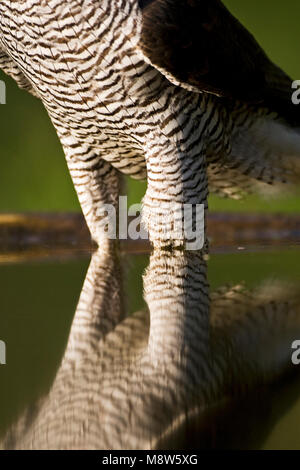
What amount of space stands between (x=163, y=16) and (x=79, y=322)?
41.5 inches

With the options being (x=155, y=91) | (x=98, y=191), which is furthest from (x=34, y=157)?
(x=155, y=91)

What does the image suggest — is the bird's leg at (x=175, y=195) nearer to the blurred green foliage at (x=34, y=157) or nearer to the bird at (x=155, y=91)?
the bird at (x=155, y=91)

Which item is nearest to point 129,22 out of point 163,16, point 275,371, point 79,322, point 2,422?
point 163,16

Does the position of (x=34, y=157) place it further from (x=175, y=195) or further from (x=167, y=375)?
(x=167, y=375)

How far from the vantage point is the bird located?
173 centimetres

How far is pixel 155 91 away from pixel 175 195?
0.30m

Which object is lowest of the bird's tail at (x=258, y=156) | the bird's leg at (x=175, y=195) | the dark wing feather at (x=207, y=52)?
the bird's leg at (x=175, y=195)

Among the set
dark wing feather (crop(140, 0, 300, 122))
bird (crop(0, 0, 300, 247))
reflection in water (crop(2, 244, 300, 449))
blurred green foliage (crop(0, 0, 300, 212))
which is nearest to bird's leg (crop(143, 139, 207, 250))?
bird (crop(0, 0, 300, 247))

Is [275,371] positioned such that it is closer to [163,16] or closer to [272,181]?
[163,16]

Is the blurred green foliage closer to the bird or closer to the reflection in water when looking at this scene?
the bird

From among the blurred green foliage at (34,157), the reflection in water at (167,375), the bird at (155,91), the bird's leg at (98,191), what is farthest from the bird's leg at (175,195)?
the blurred green foliage at (34,157)

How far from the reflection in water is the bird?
0.85m

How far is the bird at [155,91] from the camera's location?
173 centimetres

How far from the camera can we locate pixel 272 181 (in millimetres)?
2439
